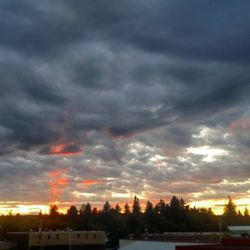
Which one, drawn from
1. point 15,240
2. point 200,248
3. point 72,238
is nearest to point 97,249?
point 72,238

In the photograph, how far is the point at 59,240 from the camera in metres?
130

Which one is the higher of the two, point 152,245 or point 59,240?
point 59,240

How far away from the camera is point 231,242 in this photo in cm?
7156

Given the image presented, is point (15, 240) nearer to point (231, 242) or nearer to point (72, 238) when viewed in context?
point (72, 238)

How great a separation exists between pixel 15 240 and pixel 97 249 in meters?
25.4

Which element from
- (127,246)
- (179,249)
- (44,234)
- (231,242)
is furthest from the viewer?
(44,234)

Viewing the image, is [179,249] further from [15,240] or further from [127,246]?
→ [15,240]

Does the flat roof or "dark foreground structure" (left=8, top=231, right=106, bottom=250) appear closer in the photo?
the flat roof

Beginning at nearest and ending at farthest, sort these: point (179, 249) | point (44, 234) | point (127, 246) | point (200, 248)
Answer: point (200, 248) → point (179, 249) → point (127, 246) → point (44, 234)

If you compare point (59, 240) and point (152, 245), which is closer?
point (152, 245)

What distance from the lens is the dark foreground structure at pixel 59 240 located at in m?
126

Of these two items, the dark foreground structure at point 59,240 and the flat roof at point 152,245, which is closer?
the flat roof at point 152,245

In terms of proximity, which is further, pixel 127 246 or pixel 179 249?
pixel 127 246

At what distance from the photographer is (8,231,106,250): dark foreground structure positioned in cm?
12631
